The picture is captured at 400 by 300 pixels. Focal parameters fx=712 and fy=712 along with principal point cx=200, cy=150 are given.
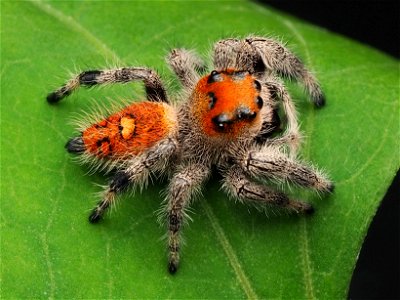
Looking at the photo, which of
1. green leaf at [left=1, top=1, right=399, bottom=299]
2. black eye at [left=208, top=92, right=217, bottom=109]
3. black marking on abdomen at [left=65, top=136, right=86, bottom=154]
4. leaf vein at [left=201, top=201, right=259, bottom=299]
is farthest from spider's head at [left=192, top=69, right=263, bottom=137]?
black marking on abdomen at [left=65, top=136, right=86, bottom=154]

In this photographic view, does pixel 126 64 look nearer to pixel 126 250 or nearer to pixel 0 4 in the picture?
pixel 0 4

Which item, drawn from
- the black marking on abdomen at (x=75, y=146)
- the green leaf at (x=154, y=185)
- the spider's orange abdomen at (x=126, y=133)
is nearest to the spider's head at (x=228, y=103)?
the spider's orange abdomen at (x=126, y=133)

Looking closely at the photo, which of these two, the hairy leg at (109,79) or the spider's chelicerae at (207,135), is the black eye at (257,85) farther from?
the hairy leg at (109,79)

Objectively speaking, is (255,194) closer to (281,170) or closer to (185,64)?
(281,170)

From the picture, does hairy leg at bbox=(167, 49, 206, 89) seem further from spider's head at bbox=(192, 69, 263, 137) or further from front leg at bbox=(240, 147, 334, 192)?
front leg at bbox=(240, 147, 334, 192)

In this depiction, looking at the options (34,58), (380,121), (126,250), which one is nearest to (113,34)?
(34,58)

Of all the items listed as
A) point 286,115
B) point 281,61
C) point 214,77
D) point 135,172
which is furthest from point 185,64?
point 135,172
